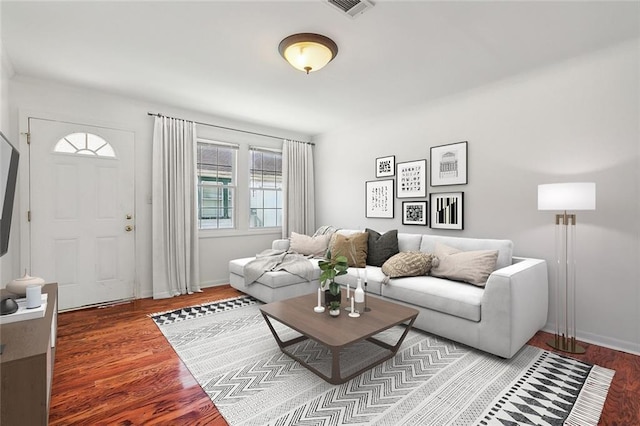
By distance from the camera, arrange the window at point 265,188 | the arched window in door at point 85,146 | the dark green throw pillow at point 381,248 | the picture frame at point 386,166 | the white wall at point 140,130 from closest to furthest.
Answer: the white wall at point 140,130 → the arched window in door at point 85,146 → the dark green throw pillow at point 381,248 → the picture frame at point 386,166 → the window at point 265,188

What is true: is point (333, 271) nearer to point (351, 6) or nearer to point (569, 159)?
point (351, 6)

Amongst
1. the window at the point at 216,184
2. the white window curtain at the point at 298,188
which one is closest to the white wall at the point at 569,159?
the white window curtain at the point at 298,188

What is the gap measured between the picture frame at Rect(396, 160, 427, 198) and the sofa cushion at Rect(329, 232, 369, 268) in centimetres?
81

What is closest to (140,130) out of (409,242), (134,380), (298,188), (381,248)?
(298,188)

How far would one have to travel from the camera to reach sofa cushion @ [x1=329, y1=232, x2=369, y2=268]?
3689 millimetres

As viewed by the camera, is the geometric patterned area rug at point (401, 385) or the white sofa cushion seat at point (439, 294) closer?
the geometric patterned area rug at point (401, 385)

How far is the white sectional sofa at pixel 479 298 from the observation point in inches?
89.1

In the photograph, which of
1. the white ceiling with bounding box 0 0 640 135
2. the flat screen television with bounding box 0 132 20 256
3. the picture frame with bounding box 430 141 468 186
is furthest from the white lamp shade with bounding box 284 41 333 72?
the flat screen television with bounding box 0 132 20 256

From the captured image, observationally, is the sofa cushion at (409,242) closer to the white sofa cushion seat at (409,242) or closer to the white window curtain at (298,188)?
the white sofa cushion seat at (409,242)

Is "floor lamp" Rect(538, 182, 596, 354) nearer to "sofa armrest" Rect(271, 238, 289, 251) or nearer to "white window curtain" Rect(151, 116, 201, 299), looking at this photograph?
"sofa armrest" Rect(271, 238, 289, 251)

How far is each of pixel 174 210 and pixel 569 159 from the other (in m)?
4.37

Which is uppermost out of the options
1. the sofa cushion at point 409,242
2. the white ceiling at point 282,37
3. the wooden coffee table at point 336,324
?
the white ceiling at point 282,37

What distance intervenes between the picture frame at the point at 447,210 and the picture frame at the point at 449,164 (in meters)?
0.15

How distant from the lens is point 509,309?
87.7 inches
